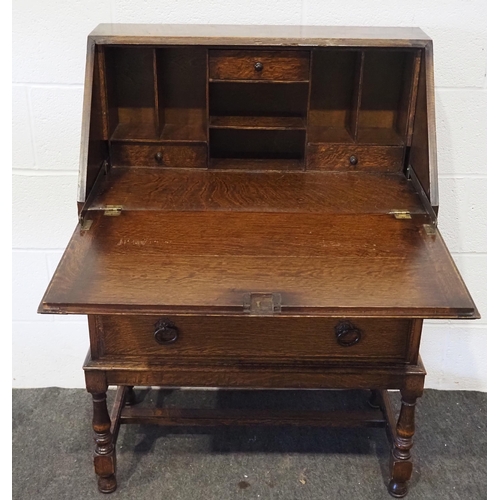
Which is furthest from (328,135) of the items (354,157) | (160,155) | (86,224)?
(86,224)

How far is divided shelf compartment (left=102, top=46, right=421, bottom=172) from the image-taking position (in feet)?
6.14

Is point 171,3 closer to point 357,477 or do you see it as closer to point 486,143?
point 486,143

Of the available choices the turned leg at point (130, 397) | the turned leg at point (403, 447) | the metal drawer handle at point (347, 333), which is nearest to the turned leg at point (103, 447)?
the turned leg at point (130, 397)

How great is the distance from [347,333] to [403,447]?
0.48 metres

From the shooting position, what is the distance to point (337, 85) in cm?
192

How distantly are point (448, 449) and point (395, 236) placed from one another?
0.94 meters

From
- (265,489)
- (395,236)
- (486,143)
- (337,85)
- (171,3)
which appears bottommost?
(265,489)

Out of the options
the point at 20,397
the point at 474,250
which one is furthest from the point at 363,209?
the point at 20,397

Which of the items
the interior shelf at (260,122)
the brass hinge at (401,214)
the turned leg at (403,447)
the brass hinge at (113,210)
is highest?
the interior shelf at (260,122)

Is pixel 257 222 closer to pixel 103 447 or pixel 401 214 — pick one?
pixel 401 214

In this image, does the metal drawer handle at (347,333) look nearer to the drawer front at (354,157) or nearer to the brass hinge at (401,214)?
the brass hinge at (401,214)

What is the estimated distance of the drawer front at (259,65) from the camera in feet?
5.80

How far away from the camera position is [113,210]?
67.2 inches

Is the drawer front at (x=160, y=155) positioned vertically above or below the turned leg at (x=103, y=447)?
above
